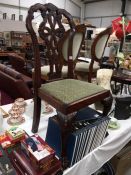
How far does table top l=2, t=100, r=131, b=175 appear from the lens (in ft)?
3.69

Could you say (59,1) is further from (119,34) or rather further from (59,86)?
(59,86)

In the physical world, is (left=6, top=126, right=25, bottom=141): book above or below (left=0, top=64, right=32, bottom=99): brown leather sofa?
below

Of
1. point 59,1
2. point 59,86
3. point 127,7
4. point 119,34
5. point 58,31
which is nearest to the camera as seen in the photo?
point 59,86

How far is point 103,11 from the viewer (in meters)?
8.27

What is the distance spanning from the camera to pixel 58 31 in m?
1.38

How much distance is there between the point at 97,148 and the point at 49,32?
924mm

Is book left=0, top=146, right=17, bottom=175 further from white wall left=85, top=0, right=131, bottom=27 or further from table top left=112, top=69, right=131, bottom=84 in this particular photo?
white wall left=85, top=0, right=131, bottom=27

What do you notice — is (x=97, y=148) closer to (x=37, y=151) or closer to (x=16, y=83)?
(x=37, y=151)

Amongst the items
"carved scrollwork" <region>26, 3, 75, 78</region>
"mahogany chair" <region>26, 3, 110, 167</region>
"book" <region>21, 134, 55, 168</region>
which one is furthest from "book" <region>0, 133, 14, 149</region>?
"carved scrollwork" <region>26, 3, 75, 78</region>

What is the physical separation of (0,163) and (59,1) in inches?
342

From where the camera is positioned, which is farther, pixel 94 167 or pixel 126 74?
pixel 126 74

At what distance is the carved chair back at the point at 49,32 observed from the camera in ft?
3.76

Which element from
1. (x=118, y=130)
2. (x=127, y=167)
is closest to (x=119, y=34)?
(x=118, y=130)

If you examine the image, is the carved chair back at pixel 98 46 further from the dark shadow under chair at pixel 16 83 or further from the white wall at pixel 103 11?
the white wall at pixel 103 11
